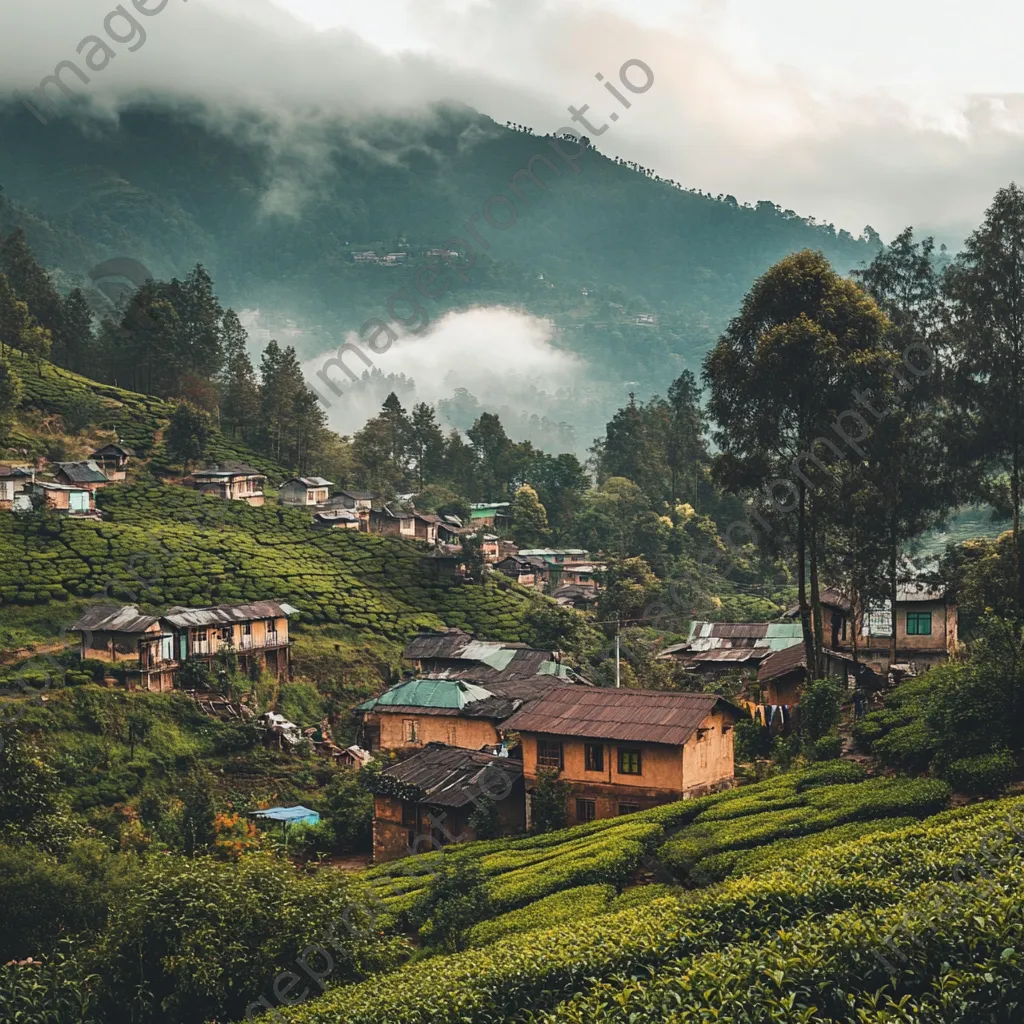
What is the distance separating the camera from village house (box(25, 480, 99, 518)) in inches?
2333

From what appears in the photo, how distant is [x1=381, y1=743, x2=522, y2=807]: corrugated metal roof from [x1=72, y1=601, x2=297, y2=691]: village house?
17991 mm

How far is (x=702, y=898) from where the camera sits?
15.6 metres

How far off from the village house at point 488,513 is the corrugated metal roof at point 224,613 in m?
36.2

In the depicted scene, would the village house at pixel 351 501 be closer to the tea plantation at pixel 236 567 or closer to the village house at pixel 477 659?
the tea plantation at pixel 236 567

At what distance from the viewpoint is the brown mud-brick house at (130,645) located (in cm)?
4622

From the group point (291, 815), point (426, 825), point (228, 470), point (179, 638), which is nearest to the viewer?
point (426, 825)

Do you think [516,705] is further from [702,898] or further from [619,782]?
[702,898]

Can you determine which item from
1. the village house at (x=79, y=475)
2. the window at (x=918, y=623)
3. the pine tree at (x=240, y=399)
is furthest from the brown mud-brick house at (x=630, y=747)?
the pine tree at (x=240, y=399)

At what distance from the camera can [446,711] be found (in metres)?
41.4

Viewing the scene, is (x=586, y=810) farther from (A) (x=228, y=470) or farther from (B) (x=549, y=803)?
(A) (x=228, y=470)

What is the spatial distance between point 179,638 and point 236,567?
1208cm

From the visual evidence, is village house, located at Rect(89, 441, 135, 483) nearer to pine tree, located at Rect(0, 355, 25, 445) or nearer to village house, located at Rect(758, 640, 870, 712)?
pine tree, located at Rect(0, 355, 25, 445)

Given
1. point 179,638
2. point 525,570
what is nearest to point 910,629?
point 179,638

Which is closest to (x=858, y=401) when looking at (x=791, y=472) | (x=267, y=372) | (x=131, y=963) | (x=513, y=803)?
(x=791, y=472)
